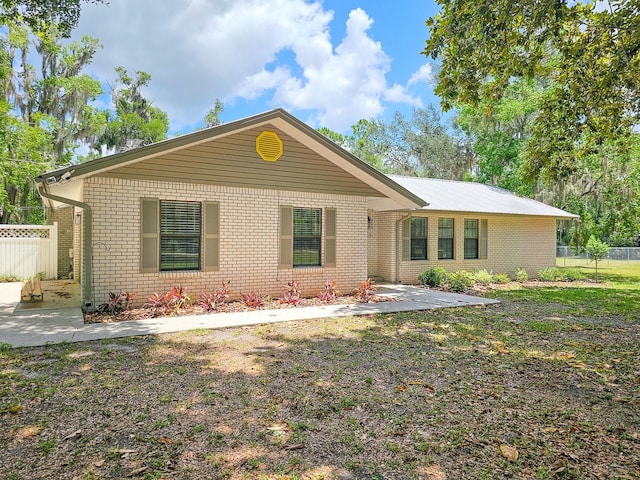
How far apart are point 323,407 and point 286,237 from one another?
6550 mm

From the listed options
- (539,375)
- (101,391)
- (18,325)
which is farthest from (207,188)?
(539,375)

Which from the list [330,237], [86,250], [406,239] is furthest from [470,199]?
[86,250]

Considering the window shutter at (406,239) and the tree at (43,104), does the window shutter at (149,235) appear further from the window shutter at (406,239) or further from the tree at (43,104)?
the tree at (43,104)

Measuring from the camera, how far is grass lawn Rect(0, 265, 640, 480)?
2932 millimetres

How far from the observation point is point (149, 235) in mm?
8539

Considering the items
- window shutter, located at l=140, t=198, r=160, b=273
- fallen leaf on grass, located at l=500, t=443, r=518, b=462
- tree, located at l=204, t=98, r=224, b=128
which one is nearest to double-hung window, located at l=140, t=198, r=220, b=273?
window shutter, located at l=140, t=198, r=160, b=273

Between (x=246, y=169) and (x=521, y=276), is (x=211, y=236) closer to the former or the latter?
(x=246, y=169)

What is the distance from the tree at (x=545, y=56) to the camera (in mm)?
6426

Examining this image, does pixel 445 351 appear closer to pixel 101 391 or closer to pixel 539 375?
pixel 539 375

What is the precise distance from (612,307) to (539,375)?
7134mm

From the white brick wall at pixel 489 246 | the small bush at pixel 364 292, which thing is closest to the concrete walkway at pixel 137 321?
the small bush at pixel 364 292

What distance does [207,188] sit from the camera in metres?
9.12

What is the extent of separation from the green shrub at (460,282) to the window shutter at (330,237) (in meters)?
4.51

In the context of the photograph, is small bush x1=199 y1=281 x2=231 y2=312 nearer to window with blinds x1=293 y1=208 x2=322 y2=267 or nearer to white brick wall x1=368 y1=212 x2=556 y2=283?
window with blinds x1=293 y1=208 x2=322 y2=267
